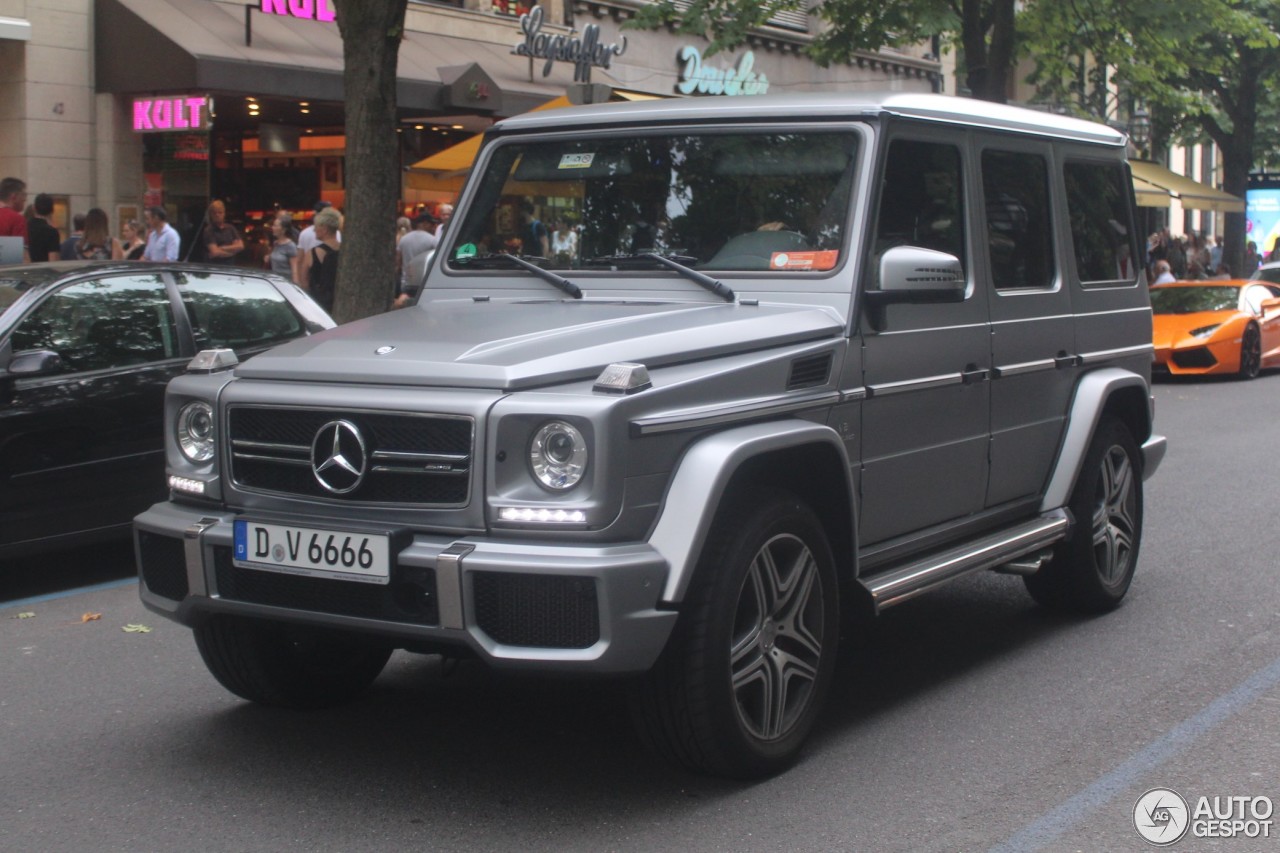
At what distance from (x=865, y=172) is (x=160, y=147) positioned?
1560cm

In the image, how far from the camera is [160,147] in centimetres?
1941

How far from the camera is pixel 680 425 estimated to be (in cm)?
441

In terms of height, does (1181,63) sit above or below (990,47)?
above

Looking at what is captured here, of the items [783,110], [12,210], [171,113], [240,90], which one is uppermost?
[240,90]

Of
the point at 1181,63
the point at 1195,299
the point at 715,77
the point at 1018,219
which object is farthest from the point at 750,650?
the point at 715,77

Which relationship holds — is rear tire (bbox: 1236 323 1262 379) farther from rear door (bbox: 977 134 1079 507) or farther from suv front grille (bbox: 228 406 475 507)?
suv front grille (bbox: 228 406 475 507)

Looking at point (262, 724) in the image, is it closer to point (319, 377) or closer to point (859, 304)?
point (319, 377)

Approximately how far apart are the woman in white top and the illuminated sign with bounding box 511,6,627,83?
1806 centimetres

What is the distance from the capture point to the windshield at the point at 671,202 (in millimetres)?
5469

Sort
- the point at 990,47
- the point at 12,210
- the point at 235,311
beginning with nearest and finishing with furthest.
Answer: the point at 235,311 < the point at 12,210 < the point at 990,47

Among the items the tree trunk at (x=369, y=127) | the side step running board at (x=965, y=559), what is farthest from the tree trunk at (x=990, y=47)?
the side step running board at (x=965, y=559)

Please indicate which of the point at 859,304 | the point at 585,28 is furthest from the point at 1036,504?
the point at 585,28

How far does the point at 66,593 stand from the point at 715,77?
22470 mm

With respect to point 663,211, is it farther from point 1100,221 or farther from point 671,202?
point 1100,221
